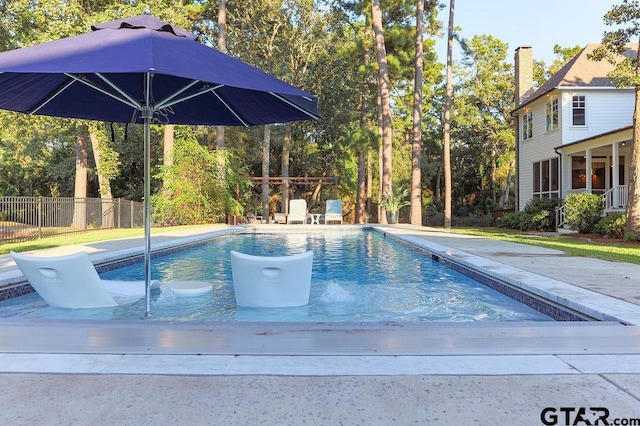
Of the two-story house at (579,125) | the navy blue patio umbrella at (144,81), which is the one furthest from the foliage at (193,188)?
the two-story house at (579,125)

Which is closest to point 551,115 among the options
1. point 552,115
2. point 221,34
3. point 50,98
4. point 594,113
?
point 552,115

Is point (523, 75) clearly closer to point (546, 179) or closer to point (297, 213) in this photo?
point (546, 179)

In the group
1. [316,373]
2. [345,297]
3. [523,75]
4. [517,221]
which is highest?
[523,75]

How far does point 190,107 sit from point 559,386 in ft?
15.7

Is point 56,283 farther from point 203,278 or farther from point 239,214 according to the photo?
point 239,214

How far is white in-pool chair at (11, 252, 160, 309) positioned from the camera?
4.38 meters

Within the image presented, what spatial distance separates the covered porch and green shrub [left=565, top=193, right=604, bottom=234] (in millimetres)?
407

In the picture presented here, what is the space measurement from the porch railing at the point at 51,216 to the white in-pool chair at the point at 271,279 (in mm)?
8943

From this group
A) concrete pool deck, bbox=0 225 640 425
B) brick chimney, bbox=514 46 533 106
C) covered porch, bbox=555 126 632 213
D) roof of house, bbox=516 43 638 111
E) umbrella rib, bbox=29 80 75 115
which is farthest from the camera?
brick chimney, bbox=514 46 533 106

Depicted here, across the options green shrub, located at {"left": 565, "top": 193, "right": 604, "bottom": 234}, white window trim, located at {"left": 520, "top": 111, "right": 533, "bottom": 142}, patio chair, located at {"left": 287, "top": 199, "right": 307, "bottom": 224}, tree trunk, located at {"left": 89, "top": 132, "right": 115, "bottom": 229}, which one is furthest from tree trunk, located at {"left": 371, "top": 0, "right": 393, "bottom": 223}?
tree trunk, located at {"left": 89, "top": 132, "right": 115, "bottom": 229}

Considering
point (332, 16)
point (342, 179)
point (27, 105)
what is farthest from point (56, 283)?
point (342, 179)

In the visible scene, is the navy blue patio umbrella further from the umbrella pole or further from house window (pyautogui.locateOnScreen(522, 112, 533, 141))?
house window (pyautogui.locateOnScreen(522, 112, 533, 141))

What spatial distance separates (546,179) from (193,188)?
45.7 ft

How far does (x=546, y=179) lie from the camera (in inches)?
744
